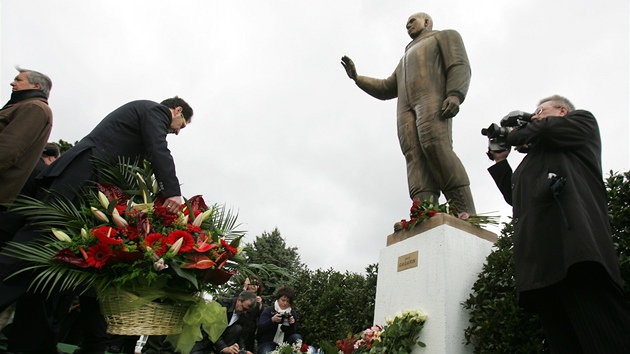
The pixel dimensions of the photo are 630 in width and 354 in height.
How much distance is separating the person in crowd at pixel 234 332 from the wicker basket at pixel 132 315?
3.13 meters

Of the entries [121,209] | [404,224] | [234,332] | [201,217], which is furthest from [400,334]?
[234,332]

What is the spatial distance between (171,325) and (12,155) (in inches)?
57.3

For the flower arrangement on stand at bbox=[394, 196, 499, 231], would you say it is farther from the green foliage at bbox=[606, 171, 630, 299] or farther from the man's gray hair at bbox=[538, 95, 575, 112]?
the man's gray hair at bbox=[538, 95, 575, 112]

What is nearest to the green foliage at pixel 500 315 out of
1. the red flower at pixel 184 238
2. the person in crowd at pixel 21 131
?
the red flower at pixel 184 238

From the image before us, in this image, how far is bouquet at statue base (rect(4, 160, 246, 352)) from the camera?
2027 mm

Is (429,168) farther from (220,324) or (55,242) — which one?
(55,242)

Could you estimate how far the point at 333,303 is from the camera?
5.58 metres

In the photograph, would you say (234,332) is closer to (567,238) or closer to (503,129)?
(503,129)

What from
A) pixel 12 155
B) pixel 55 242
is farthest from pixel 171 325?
pixel 12 155

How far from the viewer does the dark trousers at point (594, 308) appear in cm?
181

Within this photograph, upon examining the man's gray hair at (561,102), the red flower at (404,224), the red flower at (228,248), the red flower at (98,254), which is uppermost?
the man's gray hair at (561,102)

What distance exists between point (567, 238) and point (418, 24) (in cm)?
365

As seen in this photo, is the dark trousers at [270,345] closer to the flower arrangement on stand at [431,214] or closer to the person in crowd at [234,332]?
the person in crowd at [234,332]

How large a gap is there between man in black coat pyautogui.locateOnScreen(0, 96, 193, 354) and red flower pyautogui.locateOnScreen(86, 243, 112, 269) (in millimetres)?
444
